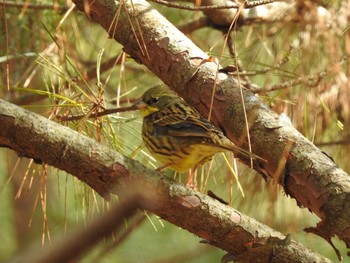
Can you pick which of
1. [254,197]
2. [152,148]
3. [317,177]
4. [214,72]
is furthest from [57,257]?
[254,197]

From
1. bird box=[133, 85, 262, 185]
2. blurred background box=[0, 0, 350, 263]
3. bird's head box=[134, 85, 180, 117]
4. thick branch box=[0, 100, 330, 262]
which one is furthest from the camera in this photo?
bird's head box=[134, 85, 180, 117]

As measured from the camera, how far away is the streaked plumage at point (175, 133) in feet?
5.31

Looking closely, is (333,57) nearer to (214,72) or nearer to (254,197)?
(214,72)

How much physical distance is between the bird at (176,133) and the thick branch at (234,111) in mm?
200

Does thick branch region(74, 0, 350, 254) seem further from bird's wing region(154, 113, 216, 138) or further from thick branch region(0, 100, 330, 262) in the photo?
bird's wing region(154, 113, 216, 138)

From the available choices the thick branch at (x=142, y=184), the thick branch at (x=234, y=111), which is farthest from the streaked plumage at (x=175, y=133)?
the thick branch at (x=142, y=184)

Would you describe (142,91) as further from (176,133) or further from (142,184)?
(142,184)

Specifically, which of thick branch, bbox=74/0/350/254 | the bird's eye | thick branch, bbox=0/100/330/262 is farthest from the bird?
thick branch, bbox=0/100/330/262

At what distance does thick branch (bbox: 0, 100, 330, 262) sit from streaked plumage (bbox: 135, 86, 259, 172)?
338 millimetres

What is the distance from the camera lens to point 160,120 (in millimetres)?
1817

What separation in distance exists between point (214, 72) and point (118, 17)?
0.24 meters

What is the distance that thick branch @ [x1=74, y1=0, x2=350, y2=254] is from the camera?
1.17 m

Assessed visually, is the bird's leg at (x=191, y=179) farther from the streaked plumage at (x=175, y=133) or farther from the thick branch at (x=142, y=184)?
the thick branch at (x=142, y=184)

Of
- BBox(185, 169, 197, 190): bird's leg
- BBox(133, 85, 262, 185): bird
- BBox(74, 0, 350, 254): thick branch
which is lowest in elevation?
BBox(185, 169, 197, 190): bird's leg
